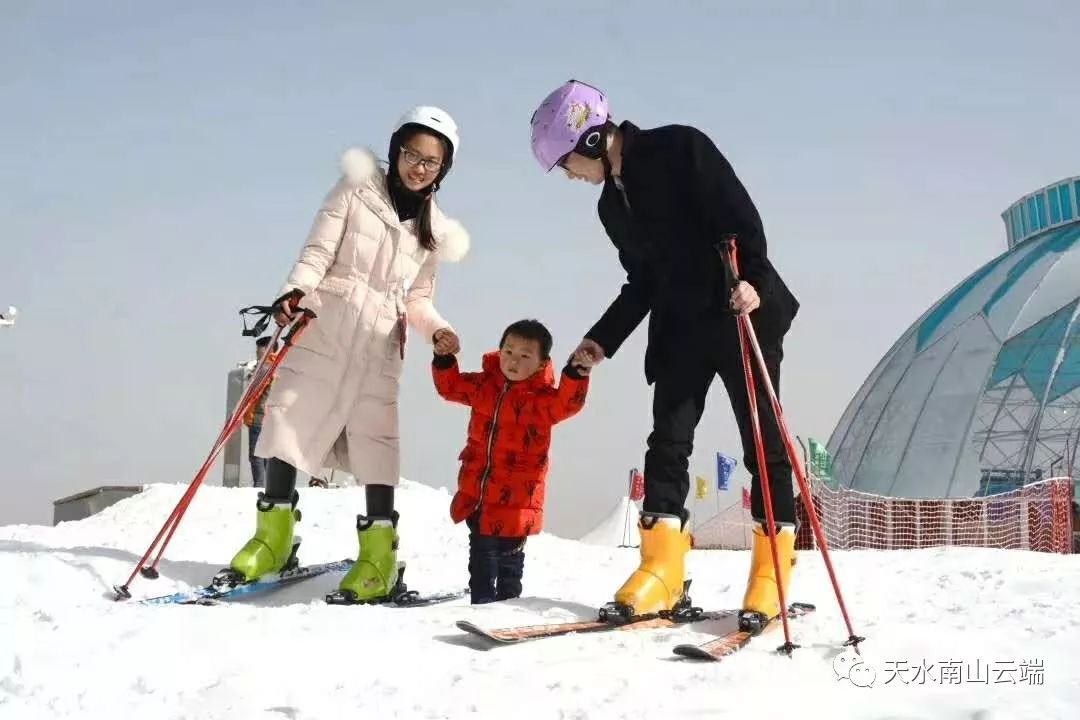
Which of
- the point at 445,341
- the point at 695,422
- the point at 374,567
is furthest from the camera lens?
the point at 445,341

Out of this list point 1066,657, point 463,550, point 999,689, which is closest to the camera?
point 999,689

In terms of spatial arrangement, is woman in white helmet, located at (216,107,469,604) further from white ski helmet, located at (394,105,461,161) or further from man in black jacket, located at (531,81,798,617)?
man in black jacket, located at (531,81,798,617)

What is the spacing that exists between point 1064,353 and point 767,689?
17.5 meters

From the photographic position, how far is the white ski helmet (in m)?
4.84

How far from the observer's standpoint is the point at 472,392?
16.8 ft

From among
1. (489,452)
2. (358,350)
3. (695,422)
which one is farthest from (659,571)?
(358,350)

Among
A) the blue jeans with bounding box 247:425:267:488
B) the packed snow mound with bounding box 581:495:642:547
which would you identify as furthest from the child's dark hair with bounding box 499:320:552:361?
the packed snow mound with bounding box 581:495:642:547

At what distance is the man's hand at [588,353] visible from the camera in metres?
4.70

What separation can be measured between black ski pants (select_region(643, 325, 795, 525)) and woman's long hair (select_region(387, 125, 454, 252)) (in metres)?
1.55

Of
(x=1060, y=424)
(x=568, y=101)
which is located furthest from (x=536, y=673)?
(x=1060, y=424)

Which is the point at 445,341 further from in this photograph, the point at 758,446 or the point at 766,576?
the point at 766,576

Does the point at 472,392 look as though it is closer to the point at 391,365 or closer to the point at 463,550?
the point at 391,365

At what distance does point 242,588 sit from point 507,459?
1.41 m

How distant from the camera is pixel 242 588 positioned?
4.70 meters
